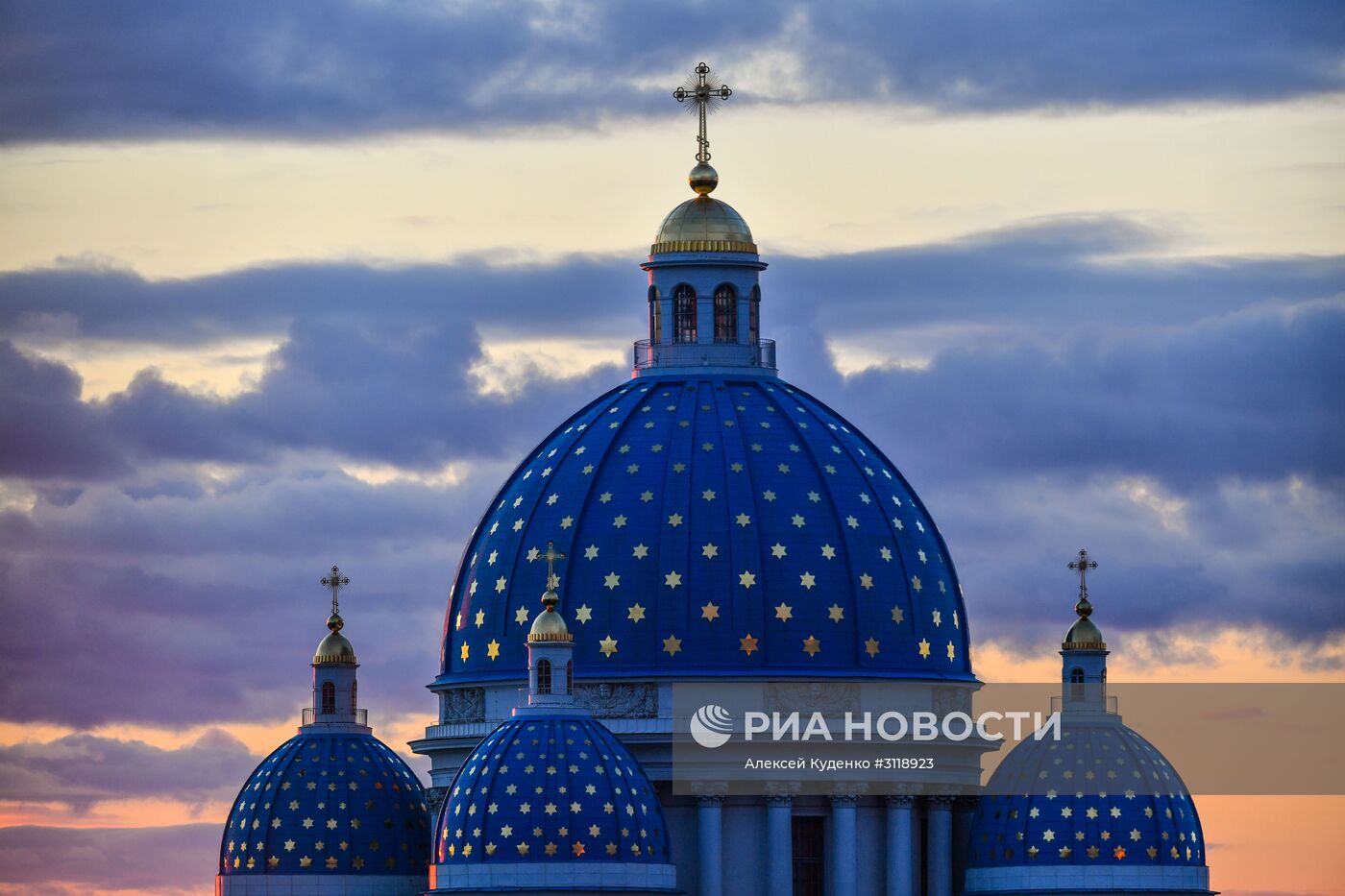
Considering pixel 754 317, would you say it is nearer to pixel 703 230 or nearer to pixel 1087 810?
pixel 703 230

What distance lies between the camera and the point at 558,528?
165375 millimetres

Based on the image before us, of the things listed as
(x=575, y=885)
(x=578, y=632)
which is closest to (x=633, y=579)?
(x=578, y=632)

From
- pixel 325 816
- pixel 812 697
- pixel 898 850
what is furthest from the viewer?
pixel 325 816

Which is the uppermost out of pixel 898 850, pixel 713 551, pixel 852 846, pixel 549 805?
pixel 713 551

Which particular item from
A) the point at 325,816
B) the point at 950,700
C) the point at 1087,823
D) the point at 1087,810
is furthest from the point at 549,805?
the point at 1087,810

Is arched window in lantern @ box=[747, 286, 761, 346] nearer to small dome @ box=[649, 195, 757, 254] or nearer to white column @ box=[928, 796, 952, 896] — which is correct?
small dome @ box=[649, 195, 757, 254]

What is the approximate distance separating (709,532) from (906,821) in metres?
10.9

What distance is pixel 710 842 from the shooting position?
16125cm

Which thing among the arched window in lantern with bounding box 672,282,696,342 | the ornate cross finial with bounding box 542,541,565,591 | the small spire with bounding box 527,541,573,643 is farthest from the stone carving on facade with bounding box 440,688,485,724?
the arched window in lantern with bounding box 672,282,696,342

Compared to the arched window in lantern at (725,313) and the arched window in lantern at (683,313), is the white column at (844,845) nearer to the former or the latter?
the arched window in lantern at (725,313)

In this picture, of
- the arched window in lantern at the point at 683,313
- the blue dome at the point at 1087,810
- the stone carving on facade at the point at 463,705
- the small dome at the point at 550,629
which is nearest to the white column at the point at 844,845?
the blue dome at the point at 1087,810

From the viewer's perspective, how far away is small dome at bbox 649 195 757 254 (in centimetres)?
17062

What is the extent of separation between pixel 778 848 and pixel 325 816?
48.2ft

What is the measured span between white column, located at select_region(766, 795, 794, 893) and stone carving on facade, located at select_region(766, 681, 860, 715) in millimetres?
2862
